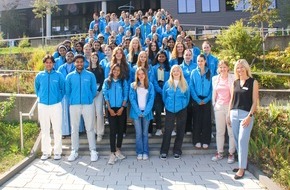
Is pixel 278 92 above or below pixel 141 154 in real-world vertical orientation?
above

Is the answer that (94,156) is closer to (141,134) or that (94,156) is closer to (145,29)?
(141,134)

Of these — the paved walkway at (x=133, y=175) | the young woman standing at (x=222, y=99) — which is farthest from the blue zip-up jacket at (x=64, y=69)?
the young woman standing at (x=222, y=99)

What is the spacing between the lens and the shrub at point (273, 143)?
666 centimetres

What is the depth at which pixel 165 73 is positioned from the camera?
8891 millimetres

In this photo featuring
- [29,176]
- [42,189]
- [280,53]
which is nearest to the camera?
[42,189]

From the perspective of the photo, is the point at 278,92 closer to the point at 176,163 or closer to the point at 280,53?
the point at 176,163

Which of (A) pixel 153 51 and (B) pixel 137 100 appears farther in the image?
(A) pixel 153 51

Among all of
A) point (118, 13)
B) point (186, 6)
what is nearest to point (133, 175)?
point (186, 6)

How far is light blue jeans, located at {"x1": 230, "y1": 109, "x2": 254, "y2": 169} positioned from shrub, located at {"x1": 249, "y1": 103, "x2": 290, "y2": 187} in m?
0.45

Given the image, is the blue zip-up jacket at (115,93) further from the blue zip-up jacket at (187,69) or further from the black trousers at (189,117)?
the black trousers at (189,117)

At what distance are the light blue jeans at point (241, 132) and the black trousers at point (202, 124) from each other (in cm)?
150

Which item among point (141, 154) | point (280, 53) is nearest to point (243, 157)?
point (141, 154)

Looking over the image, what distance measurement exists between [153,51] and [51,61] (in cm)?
281

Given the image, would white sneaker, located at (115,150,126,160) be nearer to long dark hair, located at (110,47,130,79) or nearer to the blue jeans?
the blue jeans
